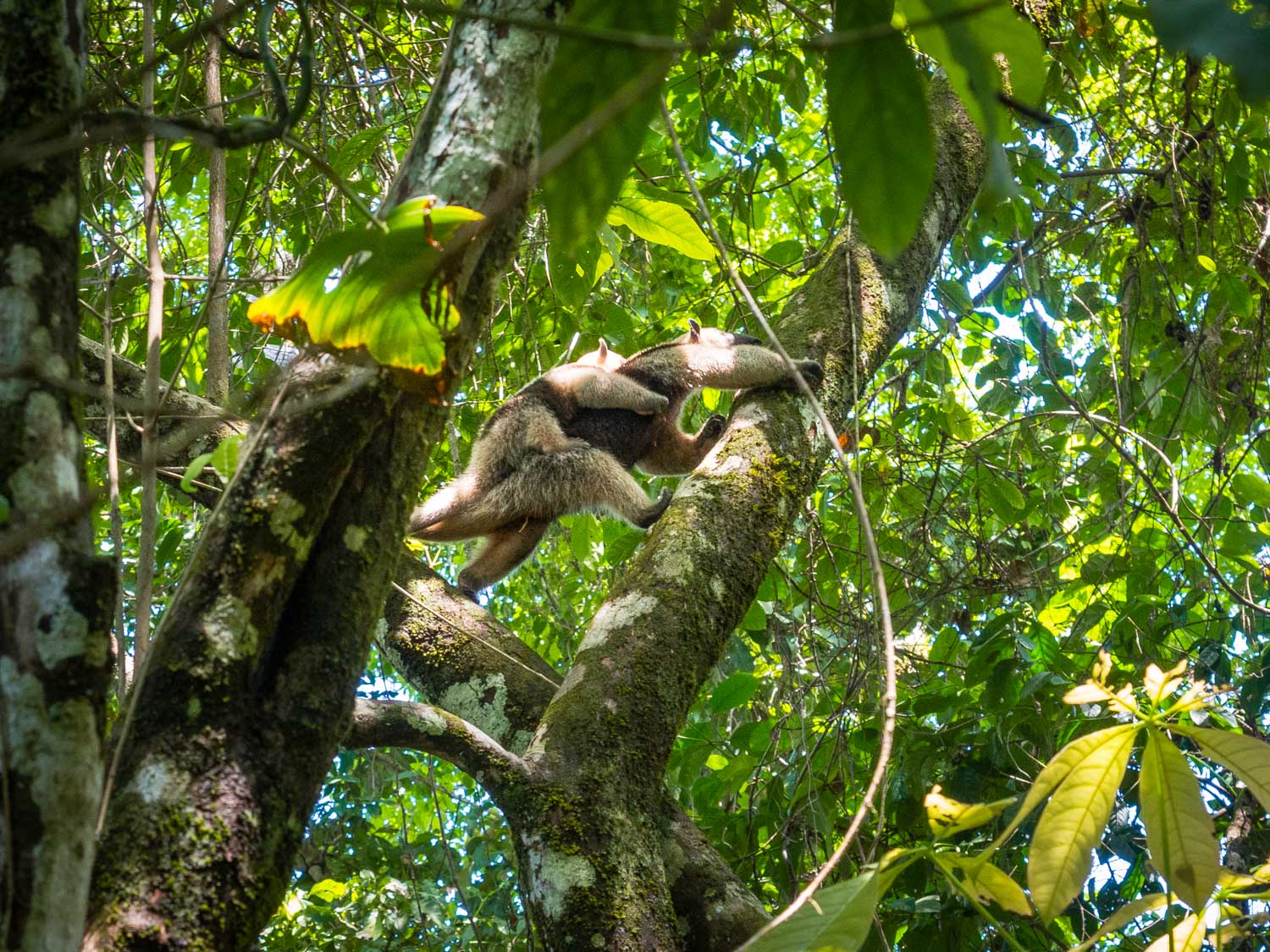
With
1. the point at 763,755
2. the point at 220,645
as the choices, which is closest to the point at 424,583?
the point at 763,755

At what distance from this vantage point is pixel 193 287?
209 inches

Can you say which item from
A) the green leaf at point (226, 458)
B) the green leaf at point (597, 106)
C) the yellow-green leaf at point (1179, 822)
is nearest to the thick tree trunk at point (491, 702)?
the green leaf at point (226, 458)

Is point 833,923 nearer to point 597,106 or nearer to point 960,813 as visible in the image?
point 960,813

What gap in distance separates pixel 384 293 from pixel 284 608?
57 cm

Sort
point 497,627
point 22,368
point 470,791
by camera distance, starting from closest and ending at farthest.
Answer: point 22,368 < point 497,627 < point 470,791

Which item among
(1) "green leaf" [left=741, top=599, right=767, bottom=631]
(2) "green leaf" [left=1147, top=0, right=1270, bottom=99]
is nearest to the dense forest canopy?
(2) "green leaf" [left=1147, top=0, right=1270, bottom=99]

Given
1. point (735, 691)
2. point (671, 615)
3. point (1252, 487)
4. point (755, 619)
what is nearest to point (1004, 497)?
point (1252, 487)

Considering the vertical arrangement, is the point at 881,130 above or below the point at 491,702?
below

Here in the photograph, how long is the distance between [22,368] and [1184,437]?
539 centimetres

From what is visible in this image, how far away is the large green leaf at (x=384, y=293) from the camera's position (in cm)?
109

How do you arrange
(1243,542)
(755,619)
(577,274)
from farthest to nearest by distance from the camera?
(755,619) < (1243,542) < (577,274)

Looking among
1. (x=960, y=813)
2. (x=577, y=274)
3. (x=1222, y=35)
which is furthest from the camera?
(x=577, y=274)

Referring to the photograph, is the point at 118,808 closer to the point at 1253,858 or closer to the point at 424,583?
the point at 424,583

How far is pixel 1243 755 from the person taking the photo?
1502mm
